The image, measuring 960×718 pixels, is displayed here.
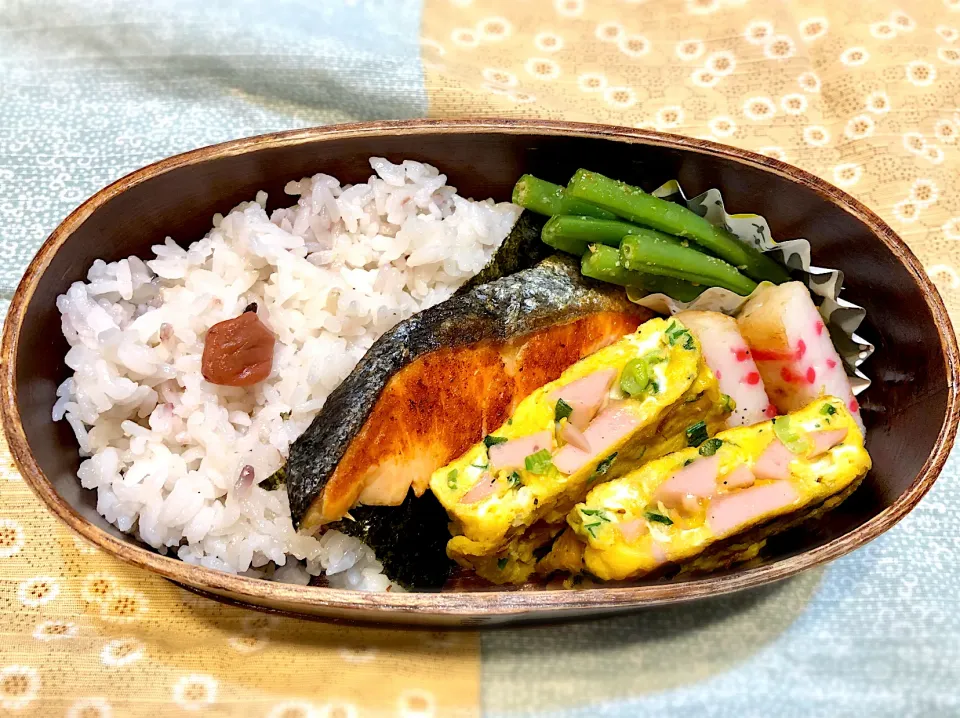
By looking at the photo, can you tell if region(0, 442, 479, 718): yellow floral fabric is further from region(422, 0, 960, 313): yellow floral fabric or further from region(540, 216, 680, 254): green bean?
region(422, 0, 960, 313): yellow floral fabric

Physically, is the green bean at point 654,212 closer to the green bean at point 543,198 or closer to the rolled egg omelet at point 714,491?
the green bean at point 543,198

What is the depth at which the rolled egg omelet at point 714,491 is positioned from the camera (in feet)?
5.65

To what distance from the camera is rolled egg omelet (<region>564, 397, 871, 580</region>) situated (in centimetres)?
172

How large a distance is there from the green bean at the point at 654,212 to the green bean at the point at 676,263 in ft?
0.13

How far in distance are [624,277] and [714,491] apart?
2.33ft

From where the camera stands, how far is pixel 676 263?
2.17 meters

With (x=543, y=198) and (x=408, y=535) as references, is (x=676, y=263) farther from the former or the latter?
(x=408, y=535)

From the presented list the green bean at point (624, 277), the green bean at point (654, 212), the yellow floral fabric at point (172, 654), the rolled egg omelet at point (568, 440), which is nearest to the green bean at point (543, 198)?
the green bean at point (654, 212)

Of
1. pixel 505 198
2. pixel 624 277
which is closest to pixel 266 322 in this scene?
pixel 505 198

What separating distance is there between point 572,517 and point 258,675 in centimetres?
94

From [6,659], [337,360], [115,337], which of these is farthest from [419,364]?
[6,659]

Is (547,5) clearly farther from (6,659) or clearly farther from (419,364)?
(6,659)

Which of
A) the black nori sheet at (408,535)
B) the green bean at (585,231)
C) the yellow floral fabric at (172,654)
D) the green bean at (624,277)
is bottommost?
the yellow floral fabric at (172,654)

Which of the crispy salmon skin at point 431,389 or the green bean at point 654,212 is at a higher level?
the green bean at point 654,212
